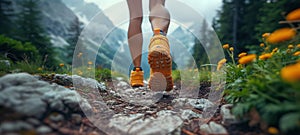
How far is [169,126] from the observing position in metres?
1.55

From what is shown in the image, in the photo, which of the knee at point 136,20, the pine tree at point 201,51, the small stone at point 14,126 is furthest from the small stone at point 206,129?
the pine tree at point 201,51

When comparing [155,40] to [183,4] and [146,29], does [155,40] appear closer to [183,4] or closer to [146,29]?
→ [146,29]

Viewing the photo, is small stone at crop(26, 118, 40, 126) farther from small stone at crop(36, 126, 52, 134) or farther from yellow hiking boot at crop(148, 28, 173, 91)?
yellow hiking boot at crop(148, 28, 173, 91)

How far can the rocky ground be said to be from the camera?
3.75 feet

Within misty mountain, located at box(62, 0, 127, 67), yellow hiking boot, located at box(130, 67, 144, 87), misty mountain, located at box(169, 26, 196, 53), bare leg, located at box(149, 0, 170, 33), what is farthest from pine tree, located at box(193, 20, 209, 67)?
bare leg, located at box(149, 0, 170, 33)

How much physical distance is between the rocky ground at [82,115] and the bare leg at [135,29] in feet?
2.35

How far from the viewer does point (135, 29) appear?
262cm

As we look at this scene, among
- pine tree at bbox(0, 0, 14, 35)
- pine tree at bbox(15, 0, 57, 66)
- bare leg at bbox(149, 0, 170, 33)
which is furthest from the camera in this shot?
pine tree at bbox(0, 0, 14, 35)

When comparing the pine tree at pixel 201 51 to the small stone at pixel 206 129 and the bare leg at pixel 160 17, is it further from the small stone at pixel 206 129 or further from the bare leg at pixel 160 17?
the small stone at pixel 206 129

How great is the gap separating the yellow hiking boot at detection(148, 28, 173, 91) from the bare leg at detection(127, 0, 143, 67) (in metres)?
0.36

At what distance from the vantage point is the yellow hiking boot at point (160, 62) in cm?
212

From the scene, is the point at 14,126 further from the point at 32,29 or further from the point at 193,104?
the point at 32,29

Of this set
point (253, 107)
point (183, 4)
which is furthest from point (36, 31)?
point (253, 107)

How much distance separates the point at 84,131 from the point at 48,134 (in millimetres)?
303
